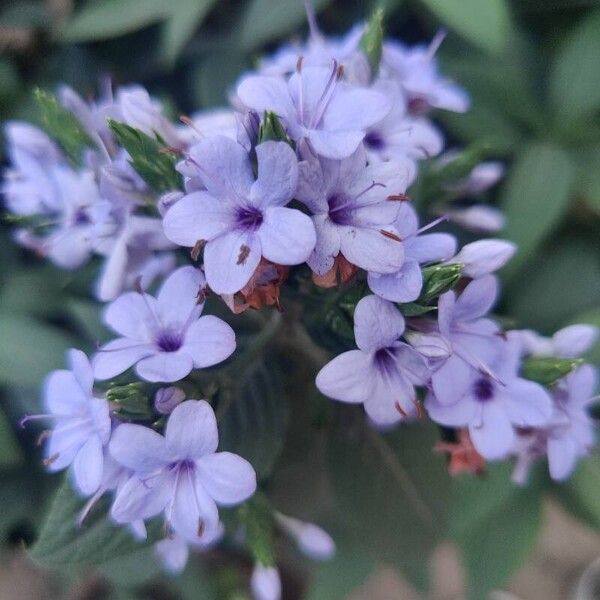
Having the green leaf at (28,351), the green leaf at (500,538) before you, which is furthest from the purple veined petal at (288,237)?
the green leaf at (500,538)

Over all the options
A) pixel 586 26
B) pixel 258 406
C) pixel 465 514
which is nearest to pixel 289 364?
pixel 258 406

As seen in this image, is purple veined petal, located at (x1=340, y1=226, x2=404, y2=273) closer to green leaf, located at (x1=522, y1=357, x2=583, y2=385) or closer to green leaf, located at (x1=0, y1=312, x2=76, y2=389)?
green leaf, located at (x1=522, y1=357, x2=583, y2=385)

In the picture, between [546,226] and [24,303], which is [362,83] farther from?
[24,303]

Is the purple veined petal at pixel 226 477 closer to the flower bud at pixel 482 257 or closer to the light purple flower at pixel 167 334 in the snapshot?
the light purple flower at pixel 167 334

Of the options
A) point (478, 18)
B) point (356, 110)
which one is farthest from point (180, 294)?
point (478, 18)

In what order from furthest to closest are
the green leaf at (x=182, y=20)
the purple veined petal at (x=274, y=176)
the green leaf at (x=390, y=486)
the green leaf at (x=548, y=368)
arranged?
the green leaf at (x=182, y=20), the green leaf at (x=390, y=486), the green leaf at (x=548, y=368), the purple veined petal at (x=274, y=176)

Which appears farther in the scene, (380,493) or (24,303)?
(24,303)
